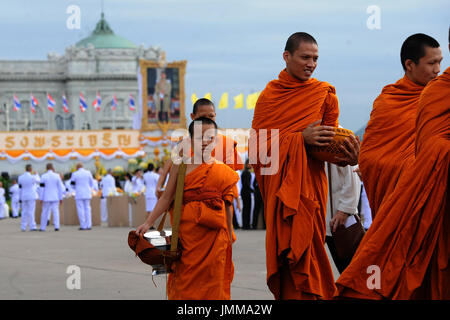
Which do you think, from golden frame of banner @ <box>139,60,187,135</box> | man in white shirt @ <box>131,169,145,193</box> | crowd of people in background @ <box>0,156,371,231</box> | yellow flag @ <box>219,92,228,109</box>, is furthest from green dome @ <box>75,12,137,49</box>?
crowd of people in background @ <box>0,156,371,231</box>

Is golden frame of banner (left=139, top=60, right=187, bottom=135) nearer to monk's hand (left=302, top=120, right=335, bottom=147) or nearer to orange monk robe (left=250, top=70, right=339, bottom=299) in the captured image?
orange monk robe (left=250, top=70, right=339, bottom=299)

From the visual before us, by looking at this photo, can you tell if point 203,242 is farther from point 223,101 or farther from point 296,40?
point 223,101

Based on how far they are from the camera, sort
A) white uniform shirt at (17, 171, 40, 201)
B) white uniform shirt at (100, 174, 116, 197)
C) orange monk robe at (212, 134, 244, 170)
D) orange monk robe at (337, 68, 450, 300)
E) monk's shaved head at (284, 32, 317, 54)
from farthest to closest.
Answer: white uniform shirt at (100, 174, 116, 197)
white uniform shirt at (17, 171, 40, 201)
orange monk robe at (212, 134, 244, 170)
monk's shaved head at (284, 32, 317, 54)
orange monk robe at (337, 68, 450, 300)

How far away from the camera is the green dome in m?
93.3

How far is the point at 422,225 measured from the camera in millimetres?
3953

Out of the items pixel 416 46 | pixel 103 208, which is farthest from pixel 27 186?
pixel 416 46

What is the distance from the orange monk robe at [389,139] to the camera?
4773mm

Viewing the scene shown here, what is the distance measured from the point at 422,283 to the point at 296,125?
1.73 metres

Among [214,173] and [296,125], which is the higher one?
[296,125]

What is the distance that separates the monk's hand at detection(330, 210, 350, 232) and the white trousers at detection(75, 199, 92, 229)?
15.2 m
